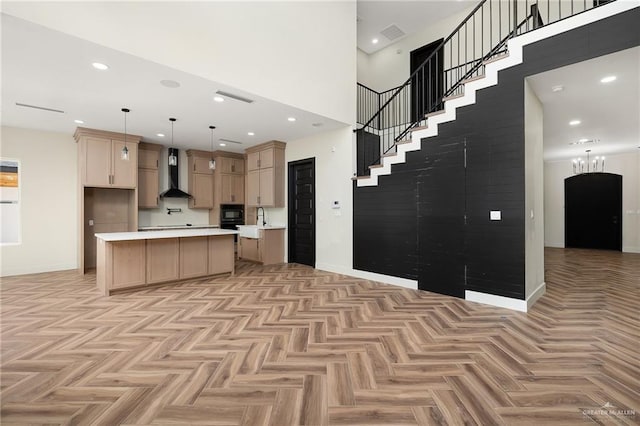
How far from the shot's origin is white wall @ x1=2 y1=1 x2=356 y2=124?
2.71 meters

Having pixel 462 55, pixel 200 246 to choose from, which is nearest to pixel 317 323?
pixel 200 246

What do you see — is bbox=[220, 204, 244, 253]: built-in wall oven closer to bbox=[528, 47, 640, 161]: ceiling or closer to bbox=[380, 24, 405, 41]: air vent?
bbox=[380, 24, 405, 41]: air vent

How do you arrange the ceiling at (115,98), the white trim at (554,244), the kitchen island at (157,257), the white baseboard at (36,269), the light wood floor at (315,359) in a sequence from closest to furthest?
the light wood floor at (315,359) → the ceiling at (115,98) → the kitchen island at (157,257) → the white baseboard at (36,269) → the white trim at (554,244)

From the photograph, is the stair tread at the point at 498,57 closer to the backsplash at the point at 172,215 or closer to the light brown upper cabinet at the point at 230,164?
the light brown upper cabinet at the point at 230,164

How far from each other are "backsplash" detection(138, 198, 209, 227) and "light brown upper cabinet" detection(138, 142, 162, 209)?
47cm

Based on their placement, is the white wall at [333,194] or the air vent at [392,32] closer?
the white wall at [333,194]

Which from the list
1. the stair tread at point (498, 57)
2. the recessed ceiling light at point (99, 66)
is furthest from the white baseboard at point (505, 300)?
the recessed ceiling light at point (99, 66)

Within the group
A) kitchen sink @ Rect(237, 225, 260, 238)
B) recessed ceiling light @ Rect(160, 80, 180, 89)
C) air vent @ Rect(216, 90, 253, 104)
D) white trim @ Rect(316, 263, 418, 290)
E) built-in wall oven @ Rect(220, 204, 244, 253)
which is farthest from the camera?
built-in wall oven @ Rect(220, 204, 244, 253)

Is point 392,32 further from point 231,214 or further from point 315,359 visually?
point 315,359

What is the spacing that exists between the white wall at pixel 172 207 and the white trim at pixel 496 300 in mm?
6623

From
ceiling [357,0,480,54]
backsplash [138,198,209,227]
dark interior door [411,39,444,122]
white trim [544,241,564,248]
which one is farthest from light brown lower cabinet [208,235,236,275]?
white trim [544,241,564,248]

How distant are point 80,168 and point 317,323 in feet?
18.1

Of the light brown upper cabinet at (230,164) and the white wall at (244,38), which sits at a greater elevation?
the white wall at (244,38)

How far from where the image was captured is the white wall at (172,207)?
6992 mm
